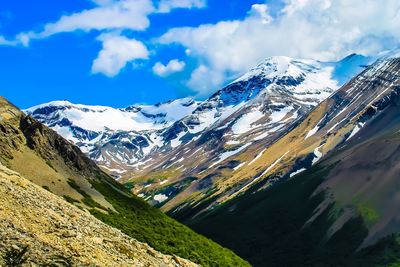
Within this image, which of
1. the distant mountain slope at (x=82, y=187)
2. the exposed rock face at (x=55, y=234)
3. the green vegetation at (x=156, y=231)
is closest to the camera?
the exposed rock face at (x=55, y=234)

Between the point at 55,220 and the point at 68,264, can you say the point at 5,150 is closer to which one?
the point at 55,220

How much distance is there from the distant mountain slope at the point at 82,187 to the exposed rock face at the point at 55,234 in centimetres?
5273

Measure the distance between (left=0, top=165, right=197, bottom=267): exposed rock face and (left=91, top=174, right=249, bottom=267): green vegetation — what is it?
5156 centimetres

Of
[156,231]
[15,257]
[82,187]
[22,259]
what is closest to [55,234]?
[22,259]

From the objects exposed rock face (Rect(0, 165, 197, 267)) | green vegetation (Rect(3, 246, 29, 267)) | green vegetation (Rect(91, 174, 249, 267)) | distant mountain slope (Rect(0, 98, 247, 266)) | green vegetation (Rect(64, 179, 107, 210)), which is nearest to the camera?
green vegetation (Rect(3, 246, 29, 267))

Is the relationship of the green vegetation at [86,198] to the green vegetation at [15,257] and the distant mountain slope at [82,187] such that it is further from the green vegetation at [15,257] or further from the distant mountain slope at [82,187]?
the green vegetation at [15,257]

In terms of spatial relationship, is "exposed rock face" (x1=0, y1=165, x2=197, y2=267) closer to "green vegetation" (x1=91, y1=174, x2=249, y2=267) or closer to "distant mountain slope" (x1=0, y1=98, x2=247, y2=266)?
"green vegetation" (x1=91, y1=174, x2=249, y2=267)

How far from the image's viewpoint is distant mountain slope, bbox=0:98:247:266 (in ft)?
403

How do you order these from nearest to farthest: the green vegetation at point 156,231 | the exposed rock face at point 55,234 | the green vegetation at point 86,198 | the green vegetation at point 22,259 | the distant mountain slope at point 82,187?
→ the green vegetation at point 22,259 < the exposed rock face at point 55,234 < the green vegetation at point 156,231 < the distant mountain slope at point 82,187 < the green vegetation at point 86,198

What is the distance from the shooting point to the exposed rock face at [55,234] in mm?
49678

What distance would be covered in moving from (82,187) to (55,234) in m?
86.7

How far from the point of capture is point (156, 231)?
451ft

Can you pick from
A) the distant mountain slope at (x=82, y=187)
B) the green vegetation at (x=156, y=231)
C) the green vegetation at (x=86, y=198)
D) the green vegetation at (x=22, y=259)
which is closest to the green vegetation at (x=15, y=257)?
the green vegetation at (x=22, y=259)

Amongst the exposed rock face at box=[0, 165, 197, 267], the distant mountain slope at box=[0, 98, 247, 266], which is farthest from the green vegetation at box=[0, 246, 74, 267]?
the distant mountain slope at box=[0, 98, 247, 266]
